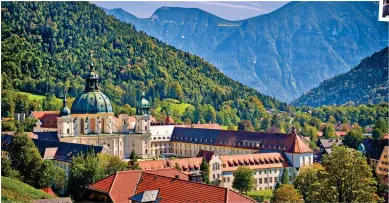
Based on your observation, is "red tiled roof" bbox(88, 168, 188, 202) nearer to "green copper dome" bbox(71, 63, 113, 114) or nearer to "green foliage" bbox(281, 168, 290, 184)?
"green foliage" bbox(281, 168, 290, 184)

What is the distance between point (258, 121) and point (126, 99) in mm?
23733

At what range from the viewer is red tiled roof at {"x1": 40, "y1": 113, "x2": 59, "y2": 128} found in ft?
259

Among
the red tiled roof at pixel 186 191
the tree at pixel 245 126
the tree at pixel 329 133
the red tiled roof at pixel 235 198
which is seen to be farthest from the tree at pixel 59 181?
the tree at pixel 245 126

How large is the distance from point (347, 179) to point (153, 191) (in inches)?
284

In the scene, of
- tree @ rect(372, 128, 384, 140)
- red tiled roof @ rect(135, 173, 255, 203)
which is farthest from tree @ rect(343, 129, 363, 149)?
red tiled roof @ rect(135, 173, 255, 203)

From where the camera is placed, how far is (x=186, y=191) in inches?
915

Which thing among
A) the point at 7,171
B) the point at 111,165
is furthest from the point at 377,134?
the point at 7,171

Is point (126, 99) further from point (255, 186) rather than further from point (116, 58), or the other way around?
point (255, 186)

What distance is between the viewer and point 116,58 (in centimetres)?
13300

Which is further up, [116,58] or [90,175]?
[116,58]

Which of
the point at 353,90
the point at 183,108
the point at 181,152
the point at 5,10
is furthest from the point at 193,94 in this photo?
the point at 353,90

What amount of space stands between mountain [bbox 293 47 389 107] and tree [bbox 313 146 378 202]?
408ft

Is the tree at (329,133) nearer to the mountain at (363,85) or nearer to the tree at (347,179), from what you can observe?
the mountain at (363,85)

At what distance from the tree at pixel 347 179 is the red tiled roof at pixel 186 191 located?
385cm
